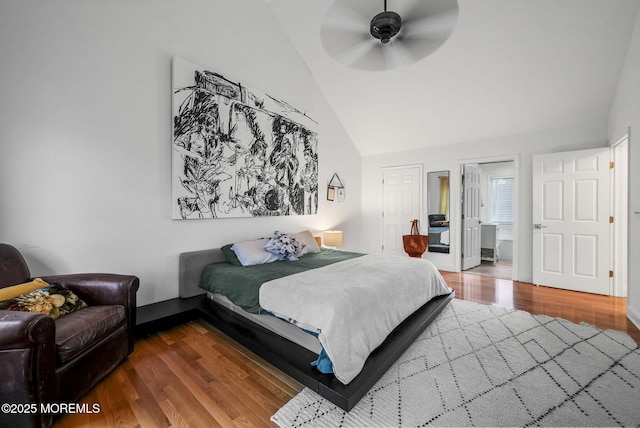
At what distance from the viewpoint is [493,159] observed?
4680 mm

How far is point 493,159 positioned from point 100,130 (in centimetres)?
547

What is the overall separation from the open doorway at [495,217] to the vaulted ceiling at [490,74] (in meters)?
1.55

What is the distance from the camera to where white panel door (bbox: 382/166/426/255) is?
5.55 m

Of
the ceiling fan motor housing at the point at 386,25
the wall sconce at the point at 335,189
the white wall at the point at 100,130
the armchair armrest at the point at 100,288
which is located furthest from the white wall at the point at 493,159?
the armchair armrest at the point at 100,288

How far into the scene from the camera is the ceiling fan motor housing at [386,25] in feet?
5.34

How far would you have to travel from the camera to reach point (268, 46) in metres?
4.01

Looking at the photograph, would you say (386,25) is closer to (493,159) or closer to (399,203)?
(493,159)

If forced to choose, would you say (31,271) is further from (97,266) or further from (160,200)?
(160,200)

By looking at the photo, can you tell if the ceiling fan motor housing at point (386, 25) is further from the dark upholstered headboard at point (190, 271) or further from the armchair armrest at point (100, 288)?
the dark upholstered headboard at point (190, 271)

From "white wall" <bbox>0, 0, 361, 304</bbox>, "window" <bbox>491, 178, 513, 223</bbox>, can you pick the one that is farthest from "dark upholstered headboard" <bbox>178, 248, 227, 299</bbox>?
"window" <bbox>491, 178, 513, 223</bbox>

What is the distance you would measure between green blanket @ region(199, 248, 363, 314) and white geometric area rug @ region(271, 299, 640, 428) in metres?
0.87

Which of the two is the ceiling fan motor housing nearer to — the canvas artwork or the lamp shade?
the canvas artwork

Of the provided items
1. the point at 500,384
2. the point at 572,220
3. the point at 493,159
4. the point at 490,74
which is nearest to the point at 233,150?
the point at 500,384

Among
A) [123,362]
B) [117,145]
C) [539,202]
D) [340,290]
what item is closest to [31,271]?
[123,362]
